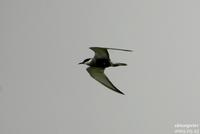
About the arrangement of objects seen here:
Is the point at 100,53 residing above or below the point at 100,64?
above

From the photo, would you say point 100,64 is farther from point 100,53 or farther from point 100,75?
point 100,75

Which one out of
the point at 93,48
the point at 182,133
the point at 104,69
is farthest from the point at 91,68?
the point at 182,133

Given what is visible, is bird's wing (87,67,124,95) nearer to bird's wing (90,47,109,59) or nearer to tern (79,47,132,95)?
tern (79,47,132,95)

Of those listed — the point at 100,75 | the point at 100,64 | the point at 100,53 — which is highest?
the point at 100,53

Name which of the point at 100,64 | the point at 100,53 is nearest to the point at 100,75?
the point at 100,64

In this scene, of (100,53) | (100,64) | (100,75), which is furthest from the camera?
(100,75)

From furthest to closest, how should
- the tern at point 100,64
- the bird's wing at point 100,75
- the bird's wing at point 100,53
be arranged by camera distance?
1. the bird's wing at point 100,75
2. the tern at point 100,64
3. the bird's wing at point 100,53

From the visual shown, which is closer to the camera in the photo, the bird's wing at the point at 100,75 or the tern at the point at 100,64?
the tern at the point at 100,64

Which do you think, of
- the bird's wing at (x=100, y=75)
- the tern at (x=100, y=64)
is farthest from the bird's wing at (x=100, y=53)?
the bird's wing at (x=100, y=75)

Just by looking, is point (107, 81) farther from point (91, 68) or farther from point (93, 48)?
point (93, 48)

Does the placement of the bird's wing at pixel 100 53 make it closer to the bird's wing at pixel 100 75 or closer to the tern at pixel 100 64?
the tern at pixel 100 64

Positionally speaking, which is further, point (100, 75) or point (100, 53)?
point (100, 75)

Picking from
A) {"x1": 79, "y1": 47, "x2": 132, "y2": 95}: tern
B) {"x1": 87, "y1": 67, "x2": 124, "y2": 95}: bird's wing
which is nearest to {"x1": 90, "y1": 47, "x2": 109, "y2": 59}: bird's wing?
{"x1": 79, "y1": 47, "x2": 132, "y2": 95}: tern

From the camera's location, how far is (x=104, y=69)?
22.9 meters
